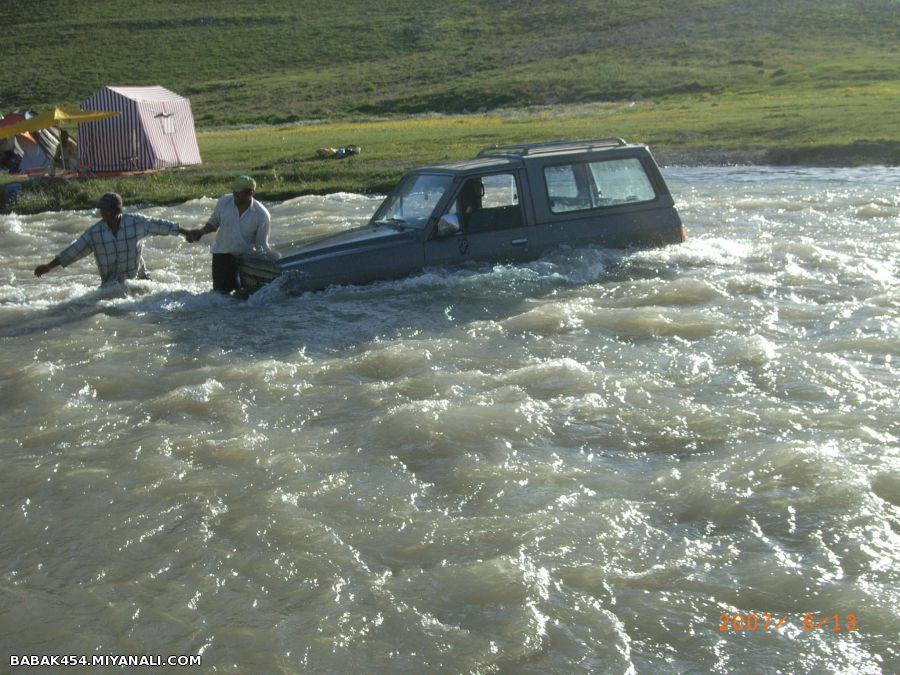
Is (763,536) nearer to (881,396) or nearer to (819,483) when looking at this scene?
(819,483)

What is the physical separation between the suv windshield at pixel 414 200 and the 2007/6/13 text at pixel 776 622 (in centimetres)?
657

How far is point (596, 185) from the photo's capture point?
1174cm

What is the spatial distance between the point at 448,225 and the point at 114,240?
132 inches

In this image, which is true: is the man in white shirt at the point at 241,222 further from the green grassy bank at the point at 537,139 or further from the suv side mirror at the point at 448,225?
the green grassy bank at the point at 537,139

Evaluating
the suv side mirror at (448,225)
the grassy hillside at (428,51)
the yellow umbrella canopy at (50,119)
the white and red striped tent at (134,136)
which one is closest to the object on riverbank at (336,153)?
the white and red striped tent at (134,136)

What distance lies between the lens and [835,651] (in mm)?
4703

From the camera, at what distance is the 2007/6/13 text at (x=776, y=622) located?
489cm

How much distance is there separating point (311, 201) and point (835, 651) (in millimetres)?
17815

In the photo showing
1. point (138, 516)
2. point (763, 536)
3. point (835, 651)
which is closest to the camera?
point (835, 651)

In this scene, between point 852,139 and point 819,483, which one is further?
point 852,139

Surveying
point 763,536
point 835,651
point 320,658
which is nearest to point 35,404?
point 320,658

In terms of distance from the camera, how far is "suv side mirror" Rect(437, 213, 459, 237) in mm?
10742

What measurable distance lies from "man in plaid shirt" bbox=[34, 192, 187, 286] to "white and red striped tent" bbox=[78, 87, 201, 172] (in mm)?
21031

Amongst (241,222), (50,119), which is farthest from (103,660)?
(50,119)
